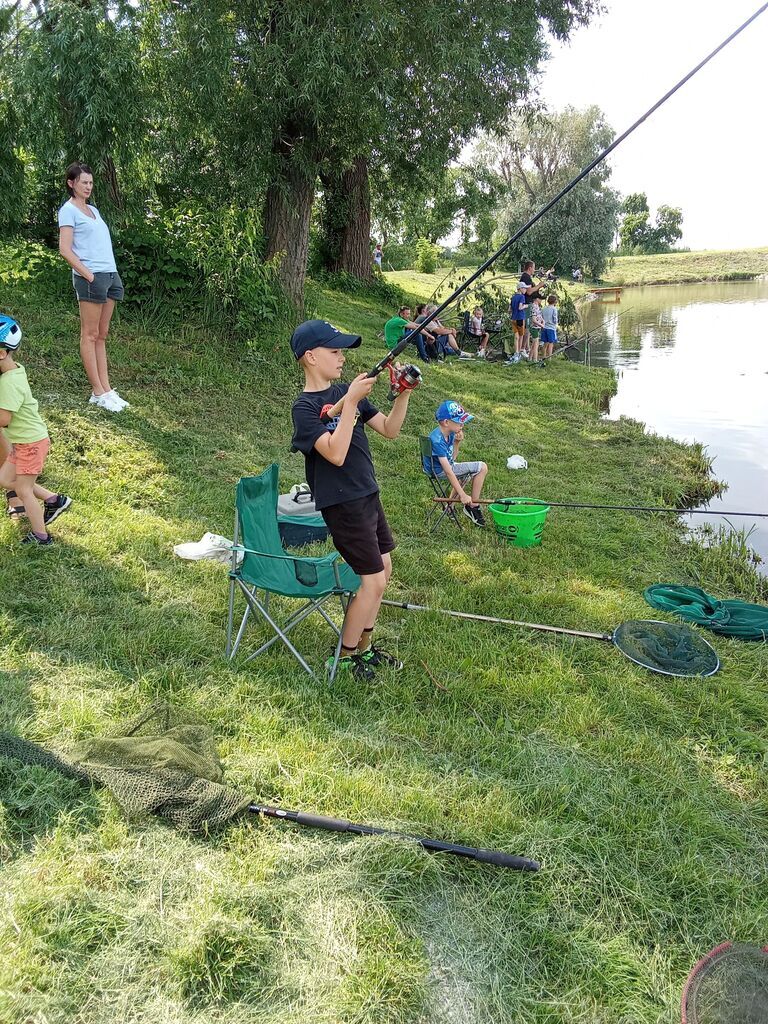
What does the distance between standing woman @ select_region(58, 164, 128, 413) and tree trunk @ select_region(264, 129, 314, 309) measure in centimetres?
332

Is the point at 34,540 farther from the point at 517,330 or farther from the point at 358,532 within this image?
the point at 517,330

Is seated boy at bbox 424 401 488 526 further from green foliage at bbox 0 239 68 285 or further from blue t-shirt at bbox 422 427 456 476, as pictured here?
green foliage at bbox 0 239 68 285

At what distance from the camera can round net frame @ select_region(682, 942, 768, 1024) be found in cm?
183

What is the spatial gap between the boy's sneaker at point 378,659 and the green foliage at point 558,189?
61.4 ft

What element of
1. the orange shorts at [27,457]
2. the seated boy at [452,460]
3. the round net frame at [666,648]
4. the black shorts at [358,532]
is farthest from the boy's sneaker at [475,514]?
the orange shorts at [27,457]

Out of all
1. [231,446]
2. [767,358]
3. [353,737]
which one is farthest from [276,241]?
[767,358]

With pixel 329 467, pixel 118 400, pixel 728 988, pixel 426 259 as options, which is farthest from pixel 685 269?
pixel 728 988

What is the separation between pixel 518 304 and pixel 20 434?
1009cm

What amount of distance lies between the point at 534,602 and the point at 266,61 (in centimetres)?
620

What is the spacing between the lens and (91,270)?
17.8 feet

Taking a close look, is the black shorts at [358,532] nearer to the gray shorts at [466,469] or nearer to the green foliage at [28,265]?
the gray shorts at [466,469]

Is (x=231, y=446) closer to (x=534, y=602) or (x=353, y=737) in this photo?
(x=534, y=602)

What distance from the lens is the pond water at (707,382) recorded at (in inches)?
308

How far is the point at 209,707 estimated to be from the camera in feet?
9.66
